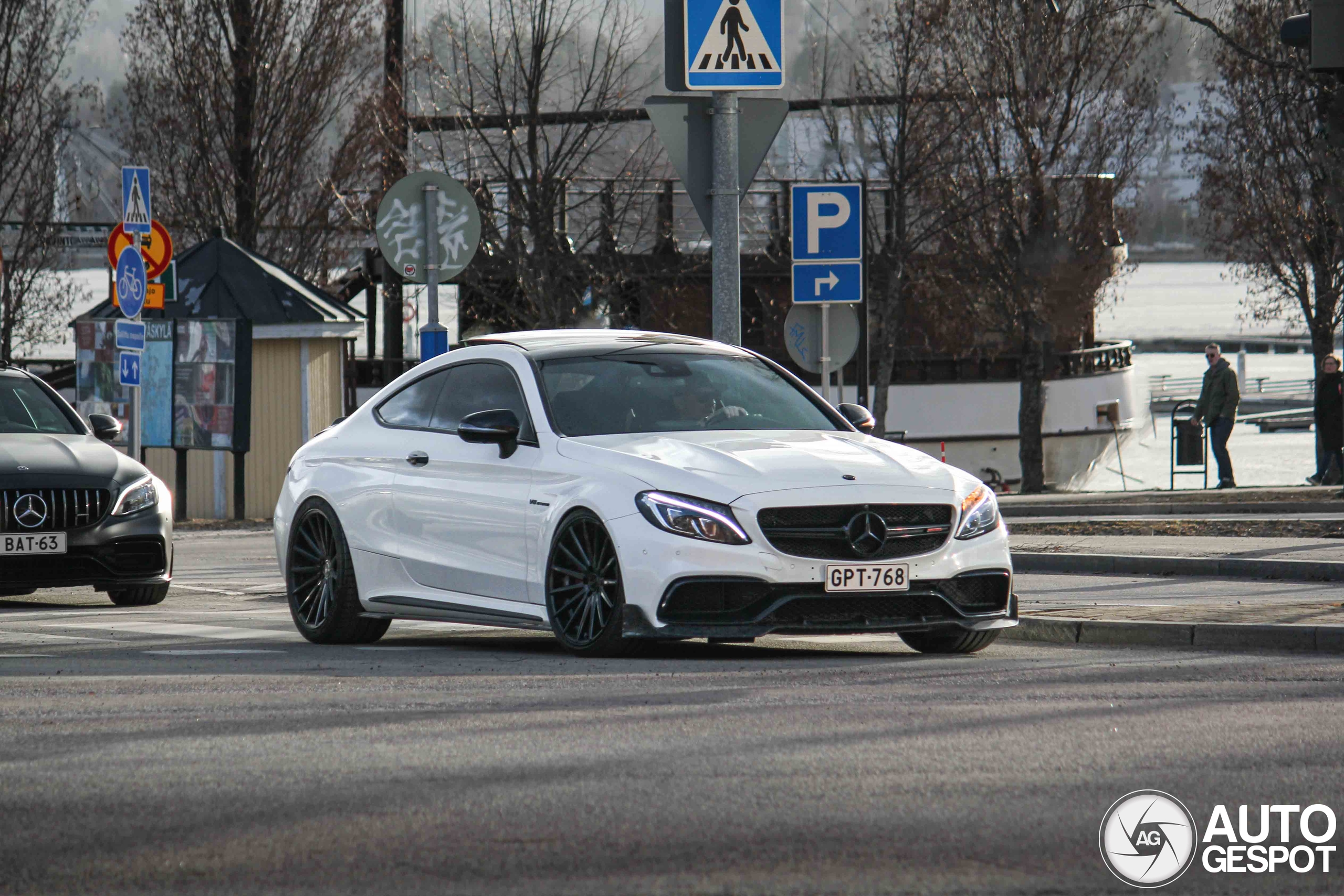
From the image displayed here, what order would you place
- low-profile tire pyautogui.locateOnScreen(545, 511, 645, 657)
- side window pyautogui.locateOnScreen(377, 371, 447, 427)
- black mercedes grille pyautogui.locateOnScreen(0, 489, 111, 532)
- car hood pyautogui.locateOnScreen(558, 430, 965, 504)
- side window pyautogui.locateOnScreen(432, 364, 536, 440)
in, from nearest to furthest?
car hood pyautogui.locateOnScreen(558, 430, 965, 504) → low-profile tire pyautogui.locateOnScreen(545, 511, 645, 657) → side window pyautogui.locateOnScreen(432, 364, 536, 440) → side window pyautogui.locateOnScreen(377, 371, 447, 427) → black mercedes grille pyautogui.locateOnScreen(0, 489, 111, 532)

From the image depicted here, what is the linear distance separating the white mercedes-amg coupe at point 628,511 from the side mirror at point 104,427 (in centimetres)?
341

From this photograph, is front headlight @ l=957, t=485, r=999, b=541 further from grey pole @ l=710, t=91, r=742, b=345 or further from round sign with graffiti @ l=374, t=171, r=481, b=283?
round sign with graffiti @ l=374, t=171, r=481, b=283

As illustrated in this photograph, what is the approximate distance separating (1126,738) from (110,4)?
4350cm

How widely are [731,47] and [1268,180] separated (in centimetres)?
2568

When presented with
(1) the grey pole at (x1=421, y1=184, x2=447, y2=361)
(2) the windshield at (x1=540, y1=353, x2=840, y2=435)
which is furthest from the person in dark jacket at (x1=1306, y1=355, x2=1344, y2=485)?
(2) the windshield at (x1=540, y1=353, x2=840, y2=435)

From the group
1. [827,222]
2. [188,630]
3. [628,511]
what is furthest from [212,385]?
[628,511]

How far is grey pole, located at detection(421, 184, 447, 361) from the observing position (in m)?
15.6

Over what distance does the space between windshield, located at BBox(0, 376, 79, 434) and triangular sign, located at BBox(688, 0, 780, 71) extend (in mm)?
5239

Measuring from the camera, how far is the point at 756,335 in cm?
4009

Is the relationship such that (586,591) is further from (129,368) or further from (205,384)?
(205,384)

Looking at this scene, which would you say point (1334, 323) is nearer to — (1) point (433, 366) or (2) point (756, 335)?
(2) point (756, 335)

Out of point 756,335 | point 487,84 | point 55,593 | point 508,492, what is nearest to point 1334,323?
point 756,335

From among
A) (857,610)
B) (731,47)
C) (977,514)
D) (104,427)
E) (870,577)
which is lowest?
(857,610)

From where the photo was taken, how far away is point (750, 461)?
8.59 meters
